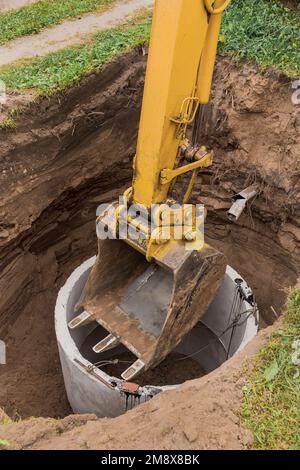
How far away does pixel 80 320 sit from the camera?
6.47m

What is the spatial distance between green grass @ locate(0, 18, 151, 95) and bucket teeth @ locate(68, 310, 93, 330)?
332 cm

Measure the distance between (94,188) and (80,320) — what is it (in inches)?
106

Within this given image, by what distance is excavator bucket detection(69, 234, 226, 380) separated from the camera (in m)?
5.59

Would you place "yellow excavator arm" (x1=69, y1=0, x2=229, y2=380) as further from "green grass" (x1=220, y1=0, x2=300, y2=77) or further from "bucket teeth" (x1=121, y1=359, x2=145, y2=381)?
"green grass" (x1=220, y1=0, x2=300, y2=77)

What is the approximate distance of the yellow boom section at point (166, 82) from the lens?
14.6ft

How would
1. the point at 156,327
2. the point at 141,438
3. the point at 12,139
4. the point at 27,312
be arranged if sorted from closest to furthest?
1. the point at 141,438
2. the point at 156,327
3. the point at 12,139
4. the point at 27,312

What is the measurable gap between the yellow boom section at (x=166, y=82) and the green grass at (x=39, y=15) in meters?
5.13

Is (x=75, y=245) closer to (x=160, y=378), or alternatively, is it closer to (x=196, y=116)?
(x=160, y=378)

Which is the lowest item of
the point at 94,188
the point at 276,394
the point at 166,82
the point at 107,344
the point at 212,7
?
the point at 107,344

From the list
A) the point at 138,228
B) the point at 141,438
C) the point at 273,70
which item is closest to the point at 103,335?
the point at 138,228

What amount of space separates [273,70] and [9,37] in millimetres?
4711

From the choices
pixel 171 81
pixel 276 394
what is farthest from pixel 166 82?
pixel 276 394

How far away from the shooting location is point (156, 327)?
6367 millimetres

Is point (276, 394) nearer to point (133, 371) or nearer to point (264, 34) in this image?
point (133, 371)
